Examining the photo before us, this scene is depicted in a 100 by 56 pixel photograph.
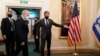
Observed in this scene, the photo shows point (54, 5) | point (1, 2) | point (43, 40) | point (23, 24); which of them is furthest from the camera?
point (54, 5)

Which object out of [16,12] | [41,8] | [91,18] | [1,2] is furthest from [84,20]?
[1,2]

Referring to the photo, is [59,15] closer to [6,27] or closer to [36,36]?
[36,36]

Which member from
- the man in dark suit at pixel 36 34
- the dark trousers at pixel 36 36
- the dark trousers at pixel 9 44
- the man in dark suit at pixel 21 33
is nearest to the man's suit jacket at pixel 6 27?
the dark trousers at pixel 9 44

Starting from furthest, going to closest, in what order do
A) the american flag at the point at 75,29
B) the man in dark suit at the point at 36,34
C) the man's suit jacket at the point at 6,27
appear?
the american flag at the point at 75,29 → the man in dark suit at the point at 36,34 → the man's suit jacket at the point at 6,27

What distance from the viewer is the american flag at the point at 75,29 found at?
9.55m

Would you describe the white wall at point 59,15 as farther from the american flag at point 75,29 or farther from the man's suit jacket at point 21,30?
the man's suit jacket at point 21,30

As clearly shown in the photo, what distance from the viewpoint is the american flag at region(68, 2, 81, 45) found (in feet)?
31.3

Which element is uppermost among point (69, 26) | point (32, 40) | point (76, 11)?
point (76, 11)

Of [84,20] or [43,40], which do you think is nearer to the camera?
[43,40]

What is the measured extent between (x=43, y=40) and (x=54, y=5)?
6.38ft

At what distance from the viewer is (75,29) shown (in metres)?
9.54

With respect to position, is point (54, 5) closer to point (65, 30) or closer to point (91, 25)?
point (65, 30)

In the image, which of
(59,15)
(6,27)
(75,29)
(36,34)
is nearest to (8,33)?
(6,27)

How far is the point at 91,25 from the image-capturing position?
10.3m
